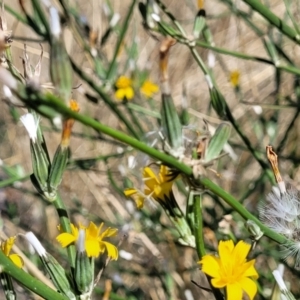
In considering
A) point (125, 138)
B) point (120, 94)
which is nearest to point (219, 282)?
point (125, 138)

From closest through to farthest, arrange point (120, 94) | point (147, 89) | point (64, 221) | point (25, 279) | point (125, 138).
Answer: point (125, 138) < point (25, 279) < point (64, 221) < point (120, 94) < point (147, 89)

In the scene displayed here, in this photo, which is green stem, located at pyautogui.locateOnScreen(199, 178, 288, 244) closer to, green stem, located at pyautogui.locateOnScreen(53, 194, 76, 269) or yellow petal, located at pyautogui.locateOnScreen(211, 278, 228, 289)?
yellow petal, located at pyautogui.locateOnScreen(211, 278, 228, 289)

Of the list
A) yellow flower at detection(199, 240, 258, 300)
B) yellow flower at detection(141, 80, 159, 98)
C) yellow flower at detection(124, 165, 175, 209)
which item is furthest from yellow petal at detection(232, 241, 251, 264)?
yellow flower at detection(141, 80, 159, 98)

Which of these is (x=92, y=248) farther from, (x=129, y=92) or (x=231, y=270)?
(x=129, y=92)

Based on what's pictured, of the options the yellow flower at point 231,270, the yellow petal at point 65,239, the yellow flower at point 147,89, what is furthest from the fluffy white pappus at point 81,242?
the yellow flower at point 147,89

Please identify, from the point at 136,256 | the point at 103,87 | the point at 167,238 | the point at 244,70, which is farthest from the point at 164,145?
the point at 244,70

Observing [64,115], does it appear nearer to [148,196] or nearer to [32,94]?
[32,94]
